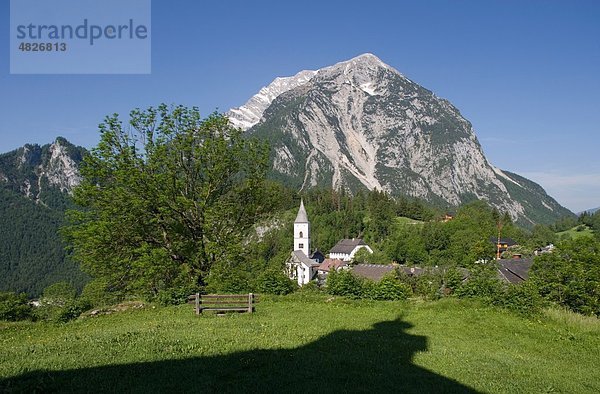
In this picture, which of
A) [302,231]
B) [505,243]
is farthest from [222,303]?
[505,243]

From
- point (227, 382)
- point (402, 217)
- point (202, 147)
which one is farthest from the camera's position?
point (402, 217)

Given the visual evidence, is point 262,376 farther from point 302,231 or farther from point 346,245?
point 346,245

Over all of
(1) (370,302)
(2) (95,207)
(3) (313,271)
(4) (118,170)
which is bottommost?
(3) (313,271)

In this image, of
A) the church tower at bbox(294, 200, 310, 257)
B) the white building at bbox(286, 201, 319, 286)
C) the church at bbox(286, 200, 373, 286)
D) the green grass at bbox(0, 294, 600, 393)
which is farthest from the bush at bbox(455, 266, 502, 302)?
the church tower at bbox(294, 200, 310, 257)

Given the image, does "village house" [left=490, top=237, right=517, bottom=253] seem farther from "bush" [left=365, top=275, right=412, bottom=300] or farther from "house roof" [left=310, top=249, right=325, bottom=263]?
"bush" [left=365, top=275, right=412, bottom=300]

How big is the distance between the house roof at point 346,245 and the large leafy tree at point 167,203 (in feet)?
363

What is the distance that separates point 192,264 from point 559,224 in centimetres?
21146

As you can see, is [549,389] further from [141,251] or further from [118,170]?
[118,170]

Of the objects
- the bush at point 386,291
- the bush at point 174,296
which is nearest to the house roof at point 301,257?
the bush at point 386,291

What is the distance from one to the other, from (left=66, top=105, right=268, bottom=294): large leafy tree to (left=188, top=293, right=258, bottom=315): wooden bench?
3889 mm

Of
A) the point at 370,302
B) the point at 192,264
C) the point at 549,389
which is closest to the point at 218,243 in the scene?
the point at 192,264

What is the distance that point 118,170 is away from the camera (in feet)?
78.5

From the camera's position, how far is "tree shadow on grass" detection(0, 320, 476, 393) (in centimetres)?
951

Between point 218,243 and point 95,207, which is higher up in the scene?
point 95,207
